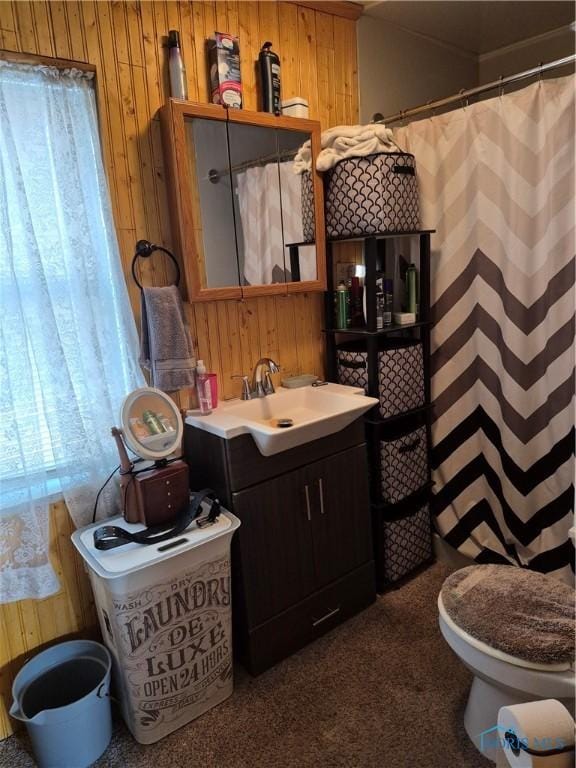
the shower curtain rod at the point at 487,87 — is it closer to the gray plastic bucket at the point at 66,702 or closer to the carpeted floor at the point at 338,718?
the carpeted floor at the point at 338,718

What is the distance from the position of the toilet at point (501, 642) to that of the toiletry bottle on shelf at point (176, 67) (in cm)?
192

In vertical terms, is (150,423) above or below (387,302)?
below

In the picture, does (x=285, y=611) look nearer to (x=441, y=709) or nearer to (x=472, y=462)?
(x=441, y=709)

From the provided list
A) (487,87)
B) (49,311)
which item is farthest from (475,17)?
(49,311)

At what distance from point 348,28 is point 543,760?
2.75 m

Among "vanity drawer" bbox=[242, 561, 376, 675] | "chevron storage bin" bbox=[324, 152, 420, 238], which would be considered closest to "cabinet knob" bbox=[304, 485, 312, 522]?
"vanity drawer" bbox=[242, 561, 376, 675]

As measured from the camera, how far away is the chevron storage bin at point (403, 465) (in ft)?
7.55

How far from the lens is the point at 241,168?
2.05 meters

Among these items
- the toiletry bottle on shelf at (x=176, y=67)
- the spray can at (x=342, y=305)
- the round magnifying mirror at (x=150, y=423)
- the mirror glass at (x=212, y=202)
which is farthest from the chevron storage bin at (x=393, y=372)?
the toiletry bottle on shelf at (x=176, y=67)

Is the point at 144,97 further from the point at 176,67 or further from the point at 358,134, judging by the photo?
the point at 358,134

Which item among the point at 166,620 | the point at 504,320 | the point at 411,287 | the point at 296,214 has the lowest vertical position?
the point at 166,620

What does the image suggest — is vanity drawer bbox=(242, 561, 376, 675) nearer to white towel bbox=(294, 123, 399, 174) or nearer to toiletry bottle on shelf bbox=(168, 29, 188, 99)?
white towel bbox=(294, 123, 399, 174)

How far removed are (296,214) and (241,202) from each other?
288 millimetres

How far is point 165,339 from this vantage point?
1867mm
